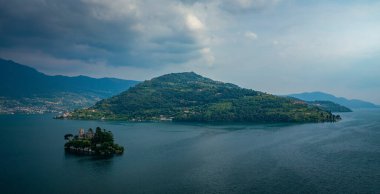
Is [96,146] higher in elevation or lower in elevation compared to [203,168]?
higher

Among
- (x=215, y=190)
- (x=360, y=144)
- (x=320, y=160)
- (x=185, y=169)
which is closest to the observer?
(x=215, y=190)

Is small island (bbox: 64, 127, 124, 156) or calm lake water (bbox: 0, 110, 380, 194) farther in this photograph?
small island (bbox: 64, 127, 124, 156)

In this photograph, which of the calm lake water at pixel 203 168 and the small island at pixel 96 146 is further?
the small island at pixel 96 146

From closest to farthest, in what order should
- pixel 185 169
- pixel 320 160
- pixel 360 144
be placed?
pixel 185 169, pixel 320 160, pixel 360 144

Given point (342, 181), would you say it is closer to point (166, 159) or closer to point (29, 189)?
point (166, 159)

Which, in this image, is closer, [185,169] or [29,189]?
[29,189]

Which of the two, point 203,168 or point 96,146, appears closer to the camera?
point 203,168

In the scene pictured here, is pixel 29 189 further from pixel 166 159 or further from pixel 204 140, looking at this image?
pixel 204 140

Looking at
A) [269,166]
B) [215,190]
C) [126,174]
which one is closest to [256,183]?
[215,190]

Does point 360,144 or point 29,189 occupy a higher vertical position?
point 360,144
